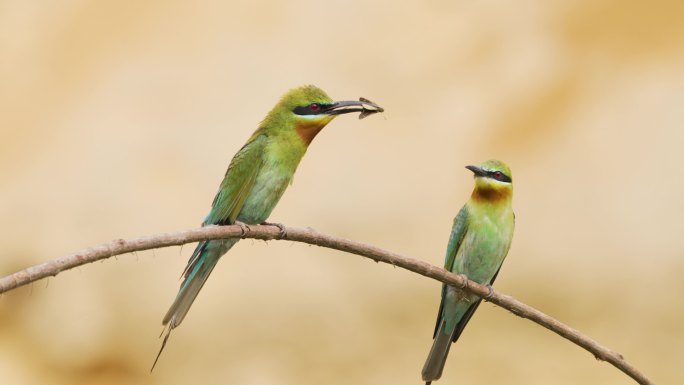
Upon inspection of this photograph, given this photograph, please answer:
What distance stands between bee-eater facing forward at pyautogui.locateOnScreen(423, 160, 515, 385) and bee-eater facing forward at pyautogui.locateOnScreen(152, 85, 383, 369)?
0.80 metres

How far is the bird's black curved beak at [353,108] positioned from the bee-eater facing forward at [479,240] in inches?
30.7

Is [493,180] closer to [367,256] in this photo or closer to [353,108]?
[353,108]

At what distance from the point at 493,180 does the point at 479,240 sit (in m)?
0.26

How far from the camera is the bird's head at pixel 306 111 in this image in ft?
10.7

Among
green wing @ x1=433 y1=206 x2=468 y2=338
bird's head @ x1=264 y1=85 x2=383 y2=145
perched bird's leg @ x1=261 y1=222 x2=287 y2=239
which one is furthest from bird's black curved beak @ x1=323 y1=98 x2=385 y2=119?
green wing @ x1=433 y1=206 x2=468 y2=338

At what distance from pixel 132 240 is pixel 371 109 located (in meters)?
1.19

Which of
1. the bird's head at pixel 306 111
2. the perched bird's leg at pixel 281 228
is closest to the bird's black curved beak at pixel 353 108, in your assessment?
the bird's head at pixel 306 111

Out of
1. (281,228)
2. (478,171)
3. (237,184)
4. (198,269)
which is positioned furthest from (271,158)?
(478,171)

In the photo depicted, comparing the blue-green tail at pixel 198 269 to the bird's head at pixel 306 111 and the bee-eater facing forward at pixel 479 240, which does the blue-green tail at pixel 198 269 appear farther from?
the bee-eater facing forward at pixel 479 240

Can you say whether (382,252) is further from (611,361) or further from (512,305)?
(611,361)

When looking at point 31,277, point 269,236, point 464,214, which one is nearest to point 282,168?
point 269,236

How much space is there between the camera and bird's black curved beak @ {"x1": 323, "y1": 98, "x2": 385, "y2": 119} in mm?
2988

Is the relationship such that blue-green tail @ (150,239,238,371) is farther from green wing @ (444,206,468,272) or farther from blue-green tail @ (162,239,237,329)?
green wing @ (444,206,468,272)

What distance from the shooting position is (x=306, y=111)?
3.29 m
